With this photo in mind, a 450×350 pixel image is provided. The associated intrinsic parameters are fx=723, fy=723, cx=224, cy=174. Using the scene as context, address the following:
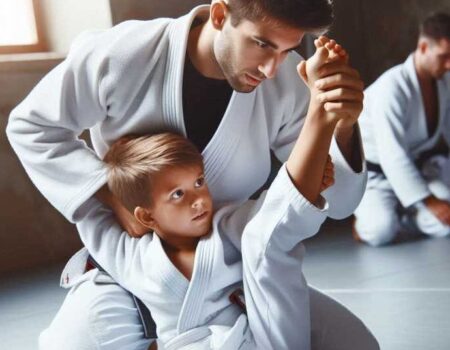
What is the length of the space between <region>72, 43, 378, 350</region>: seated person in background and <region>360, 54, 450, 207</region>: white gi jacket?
5.90 ft

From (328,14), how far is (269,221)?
382mm

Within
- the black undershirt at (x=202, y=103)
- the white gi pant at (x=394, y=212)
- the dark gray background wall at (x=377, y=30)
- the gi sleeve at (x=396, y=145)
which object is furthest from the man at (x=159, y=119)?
the dark gray background wall at (x=377, y=30)

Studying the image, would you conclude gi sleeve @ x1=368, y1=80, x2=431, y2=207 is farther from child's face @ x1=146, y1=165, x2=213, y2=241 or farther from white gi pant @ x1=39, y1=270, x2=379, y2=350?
child's face @ x1=146, y1=165, x2=213, y2=241

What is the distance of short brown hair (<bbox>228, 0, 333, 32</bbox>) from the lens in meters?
1.25

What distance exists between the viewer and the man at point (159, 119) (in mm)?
1366

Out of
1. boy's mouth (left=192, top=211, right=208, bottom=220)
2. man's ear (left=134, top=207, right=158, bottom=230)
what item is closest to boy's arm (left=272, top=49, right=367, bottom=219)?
boy's mouth (left=192, top=211, right=208, bottom=220)

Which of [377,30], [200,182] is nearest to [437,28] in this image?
[377,30]

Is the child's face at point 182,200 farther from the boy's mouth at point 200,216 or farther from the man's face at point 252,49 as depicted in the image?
the man's face at point 252,49

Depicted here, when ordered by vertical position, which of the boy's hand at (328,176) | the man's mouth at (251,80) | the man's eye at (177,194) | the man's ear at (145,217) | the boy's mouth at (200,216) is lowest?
the man's ear at (145,217)

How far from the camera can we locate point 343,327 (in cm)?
139

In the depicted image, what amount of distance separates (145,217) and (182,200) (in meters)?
0.09

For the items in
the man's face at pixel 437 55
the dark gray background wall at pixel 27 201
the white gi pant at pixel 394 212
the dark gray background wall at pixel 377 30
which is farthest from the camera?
the dark gray background wall at pixel 377 30

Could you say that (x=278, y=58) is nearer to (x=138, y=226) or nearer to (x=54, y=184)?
(x=138, y=226)

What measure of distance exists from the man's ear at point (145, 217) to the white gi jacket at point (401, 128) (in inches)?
75.2
